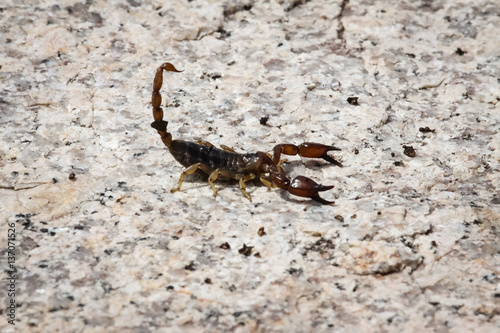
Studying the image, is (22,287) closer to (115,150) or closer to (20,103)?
(115,150)

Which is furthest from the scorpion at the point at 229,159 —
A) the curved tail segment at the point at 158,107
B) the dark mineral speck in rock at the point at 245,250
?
the dark mineral speck in rock at the point at 245,250

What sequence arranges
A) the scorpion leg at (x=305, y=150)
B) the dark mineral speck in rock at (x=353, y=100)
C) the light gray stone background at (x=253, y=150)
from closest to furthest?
the light gray stone background at (x=253, y=150), the scorpion leg at (x=305, y=150), the dark mineral speck in rock at (x=353, y=100)

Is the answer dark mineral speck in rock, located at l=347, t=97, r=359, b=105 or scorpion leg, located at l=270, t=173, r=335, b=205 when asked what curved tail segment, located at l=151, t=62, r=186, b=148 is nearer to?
scorpion leg, located at l=270, t=173, r=335, b=205

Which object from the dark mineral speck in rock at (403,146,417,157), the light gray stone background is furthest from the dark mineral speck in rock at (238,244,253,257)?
the dark mineral speck in rock at (403,146,417,157)

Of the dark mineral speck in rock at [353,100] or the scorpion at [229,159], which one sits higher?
the dark mineral speck in rock at [353,100]

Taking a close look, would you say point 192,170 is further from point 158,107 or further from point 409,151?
point 409,151

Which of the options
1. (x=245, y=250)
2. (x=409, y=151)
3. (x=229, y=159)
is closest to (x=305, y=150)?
(x=229, y=159)

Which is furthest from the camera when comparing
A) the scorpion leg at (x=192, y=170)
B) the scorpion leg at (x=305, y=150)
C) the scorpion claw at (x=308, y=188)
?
the scorpion leg at (x=305, y=150)

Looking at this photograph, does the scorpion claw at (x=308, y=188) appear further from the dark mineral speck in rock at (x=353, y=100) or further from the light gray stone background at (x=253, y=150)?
the dark mineral speck in rock at (x=353, y=100)

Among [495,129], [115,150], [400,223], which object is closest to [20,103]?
[115,150]
